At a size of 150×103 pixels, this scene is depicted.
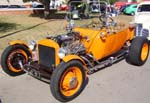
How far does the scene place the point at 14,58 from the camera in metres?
6.39

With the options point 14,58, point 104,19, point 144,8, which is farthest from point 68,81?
point 144,8

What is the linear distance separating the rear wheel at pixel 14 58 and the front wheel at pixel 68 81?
1.72 m

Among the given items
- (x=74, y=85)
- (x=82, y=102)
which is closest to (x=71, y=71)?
(x=74, y=85)

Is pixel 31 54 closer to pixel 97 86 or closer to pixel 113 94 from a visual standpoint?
pixel 97 86

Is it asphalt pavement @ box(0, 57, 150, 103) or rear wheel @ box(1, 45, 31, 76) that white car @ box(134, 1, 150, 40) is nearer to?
asphalt pavement @ box(0, 57, 150, 103)

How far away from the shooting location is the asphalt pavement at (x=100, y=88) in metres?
5.16

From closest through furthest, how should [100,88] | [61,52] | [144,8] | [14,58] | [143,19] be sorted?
[61,52] → [100,88] → [14,58] → [143,19] → [144,8]

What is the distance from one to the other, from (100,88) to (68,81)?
0.88 meters

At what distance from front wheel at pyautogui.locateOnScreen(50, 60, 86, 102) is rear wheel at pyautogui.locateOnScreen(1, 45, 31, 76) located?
1725 millimetres

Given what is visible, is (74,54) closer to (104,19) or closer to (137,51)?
(104,19)

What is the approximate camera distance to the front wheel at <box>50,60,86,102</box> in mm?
4891

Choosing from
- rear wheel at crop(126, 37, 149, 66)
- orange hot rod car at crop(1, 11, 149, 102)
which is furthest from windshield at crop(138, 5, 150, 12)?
rear wheel at crop(126, 37, 149, 66)

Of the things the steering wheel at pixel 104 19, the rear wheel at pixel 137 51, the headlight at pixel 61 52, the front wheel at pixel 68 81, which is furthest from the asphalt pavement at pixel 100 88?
the steering wheel at pixel 104 19

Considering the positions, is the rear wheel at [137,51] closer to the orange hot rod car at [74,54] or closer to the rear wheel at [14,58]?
the orange hot rod car at [74,54]
